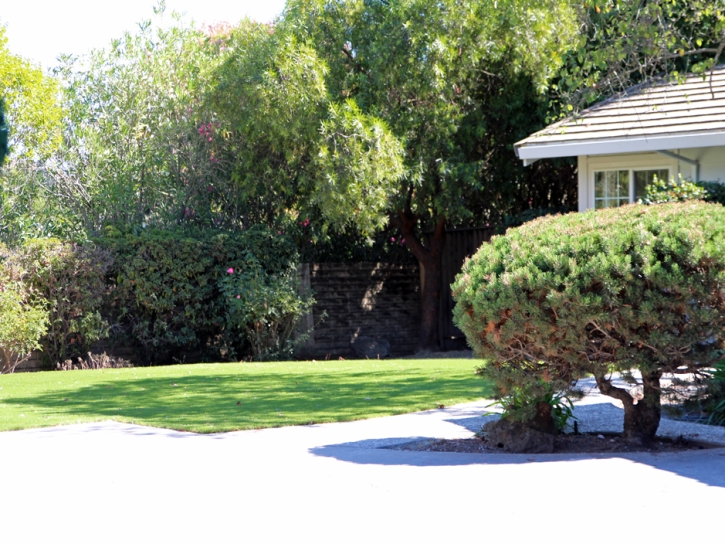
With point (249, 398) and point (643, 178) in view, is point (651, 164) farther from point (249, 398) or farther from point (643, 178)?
point (249, 398)

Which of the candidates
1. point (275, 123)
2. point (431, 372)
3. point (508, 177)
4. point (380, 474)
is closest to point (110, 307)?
point (275, 123)

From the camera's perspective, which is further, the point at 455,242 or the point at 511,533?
the point at 455,242

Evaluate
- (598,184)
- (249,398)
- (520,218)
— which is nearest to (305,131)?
(520,218)

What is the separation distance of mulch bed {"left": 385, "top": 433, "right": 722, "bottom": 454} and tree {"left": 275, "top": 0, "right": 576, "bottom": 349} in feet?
30.8

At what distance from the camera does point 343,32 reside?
16.9 m

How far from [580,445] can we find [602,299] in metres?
1.46

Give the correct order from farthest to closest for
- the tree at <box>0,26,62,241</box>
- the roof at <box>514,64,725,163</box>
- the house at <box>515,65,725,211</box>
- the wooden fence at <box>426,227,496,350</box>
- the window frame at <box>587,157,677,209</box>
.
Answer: the tree at <box>0,26,62,241</box>, the wooden fence at <box>426,227,496,350</box>, the window frame at <box>587,157,677,209</box>, the house at <box>515,65,725,211</box>, the roof at <box>514,64,725,163</box>

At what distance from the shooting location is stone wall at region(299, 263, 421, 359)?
18.8m

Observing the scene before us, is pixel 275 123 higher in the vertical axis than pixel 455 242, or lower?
higher

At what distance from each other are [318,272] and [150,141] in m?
4.38

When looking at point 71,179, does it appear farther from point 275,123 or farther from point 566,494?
point 566,494

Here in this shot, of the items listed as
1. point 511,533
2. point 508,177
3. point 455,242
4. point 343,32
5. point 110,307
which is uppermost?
point 343,32

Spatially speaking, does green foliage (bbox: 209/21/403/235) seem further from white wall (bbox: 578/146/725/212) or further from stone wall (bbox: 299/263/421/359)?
white wall (bbox: 578/146/725/212)

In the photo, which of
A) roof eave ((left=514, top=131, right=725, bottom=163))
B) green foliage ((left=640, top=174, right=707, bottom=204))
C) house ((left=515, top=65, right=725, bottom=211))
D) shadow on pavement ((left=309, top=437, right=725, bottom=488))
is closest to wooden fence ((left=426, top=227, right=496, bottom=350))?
house ((left=515, top=65, right=725, bottom=211))
